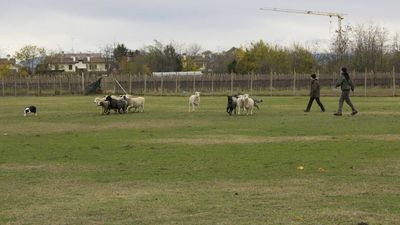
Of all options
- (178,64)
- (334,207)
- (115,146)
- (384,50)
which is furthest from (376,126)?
(178,64)

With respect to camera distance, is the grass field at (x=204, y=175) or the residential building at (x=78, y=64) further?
the residential building at (x=78, y=64)

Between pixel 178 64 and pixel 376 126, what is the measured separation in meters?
103

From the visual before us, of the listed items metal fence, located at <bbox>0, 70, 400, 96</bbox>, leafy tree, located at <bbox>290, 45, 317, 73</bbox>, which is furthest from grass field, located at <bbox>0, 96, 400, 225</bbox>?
leafy tree, located at <bbox>290, 45, 317, 73</bbox>

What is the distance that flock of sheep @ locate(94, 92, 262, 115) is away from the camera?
107 ft

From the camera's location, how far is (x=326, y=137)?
21.0 metres

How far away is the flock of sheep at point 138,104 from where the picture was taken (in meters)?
32.7

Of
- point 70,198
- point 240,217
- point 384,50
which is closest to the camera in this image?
point 240,217

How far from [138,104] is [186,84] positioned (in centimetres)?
4276

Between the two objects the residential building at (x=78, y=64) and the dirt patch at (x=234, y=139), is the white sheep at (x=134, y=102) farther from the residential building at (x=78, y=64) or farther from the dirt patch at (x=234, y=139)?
the residential building at (x=78, y=64)

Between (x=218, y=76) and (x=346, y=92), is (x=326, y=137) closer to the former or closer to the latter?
(x=346, y=92)

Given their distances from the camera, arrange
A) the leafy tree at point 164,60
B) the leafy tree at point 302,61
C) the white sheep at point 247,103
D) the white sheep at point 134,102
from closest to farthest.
Result: the white sheep at point 247,103, the white sheep at point 134,102, the leafy tree at point 302,61, the leafy tree at point 164,60

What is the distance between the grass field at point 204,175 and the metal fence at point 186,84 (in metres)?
50.8

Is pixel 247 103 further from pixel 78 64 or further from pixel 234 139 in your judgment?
pixel 78 64

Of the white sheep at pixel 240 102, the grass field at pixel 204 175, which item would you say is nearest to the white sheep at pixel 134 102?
the white sheep at pixel 240 102
